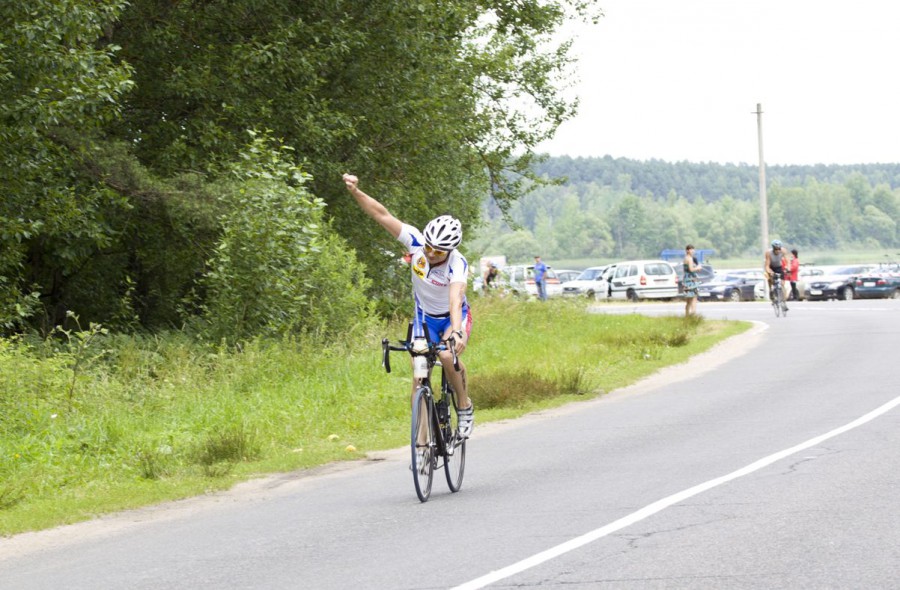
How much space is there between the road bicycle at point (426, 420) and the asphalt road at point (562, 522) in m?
0.26

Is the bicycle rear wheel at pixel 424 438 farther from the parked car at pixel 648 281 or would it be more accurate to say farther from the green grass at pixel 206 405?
the parked car at pixel 648 281

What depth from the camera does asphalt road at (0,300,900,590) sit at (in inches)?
268

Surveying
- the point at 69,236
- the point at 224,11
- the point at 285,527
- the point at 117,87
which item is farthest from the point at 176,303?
the point at 285,527

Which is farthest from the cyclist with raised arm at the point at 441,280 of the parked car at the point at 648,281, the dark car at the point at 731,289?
the dark car at the point at 731,289

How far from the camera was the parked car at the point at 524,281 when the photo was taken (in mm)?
34062

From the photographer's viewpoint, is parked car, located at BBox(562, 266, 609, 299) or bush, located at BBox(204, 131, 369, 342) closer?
bush, located at BBox(204, 131, 369, 342)

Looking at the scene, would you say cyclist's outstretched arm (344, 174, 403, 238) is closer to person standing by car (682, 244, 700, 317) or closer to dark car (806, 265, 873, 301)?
person standing by car (682, 244, 700, 317)

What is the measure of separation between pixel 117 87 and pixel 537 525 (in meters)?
11.8

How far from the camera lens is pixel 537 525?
26.8 ft

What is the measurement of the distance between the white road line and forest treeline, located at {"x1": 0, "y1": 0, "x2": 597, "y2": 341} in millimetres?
10451

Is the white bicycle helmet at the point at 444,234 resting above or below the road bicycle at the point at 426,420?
above

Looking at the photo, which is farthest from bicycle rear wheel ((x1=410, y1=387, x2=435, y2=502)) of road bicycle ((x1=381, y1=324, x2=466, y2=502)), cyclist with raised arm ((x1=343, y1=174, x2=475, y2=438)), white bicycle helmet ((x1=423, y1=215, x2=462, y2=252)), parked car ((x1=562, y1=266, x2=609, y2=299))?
parked car ((x1=562, y1=266, x2=609, y2=299))

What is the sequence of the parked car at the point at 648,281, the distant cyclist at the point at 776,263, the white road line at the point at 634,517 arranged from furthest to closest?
the parked car at the point at 648,281, the distant cyclist at the point at 776,263, the white road line at the point at 634,517

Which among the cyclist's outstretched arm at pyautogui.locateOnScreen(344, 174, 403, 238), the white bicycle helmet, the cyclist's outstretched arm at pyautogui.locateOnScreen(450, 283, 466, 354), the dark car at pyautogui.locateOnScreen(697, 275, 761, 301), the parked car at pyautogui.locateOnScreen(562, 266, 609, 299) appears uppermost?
the cyclist's outstretched arm at pyautogui.locateOnScreen(344, 174, 403, 238)
